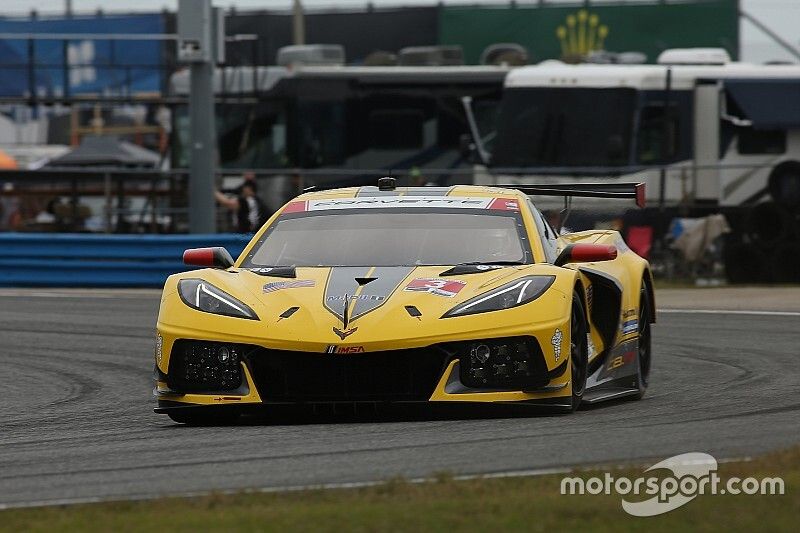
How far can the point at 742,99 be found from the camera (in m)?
24.6

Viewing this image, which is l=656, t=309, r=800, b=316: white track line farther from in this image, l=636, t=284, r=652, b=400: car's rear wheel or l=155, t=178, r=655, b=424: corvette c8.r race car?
l=155, t=178, r=655, b=424: corvette c8.r race car

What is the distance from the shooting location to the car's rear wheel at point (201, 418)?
29.0ft

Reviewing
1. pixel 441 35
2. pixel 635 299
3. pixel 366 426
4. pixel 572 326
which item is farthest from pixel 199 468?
pixel 441 35

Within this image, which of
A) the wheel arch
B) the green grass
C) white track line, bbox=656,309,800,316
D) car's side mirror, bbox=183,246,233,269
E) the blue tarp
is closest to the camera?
the green grass

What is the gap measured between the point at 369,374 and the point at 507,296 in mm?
771

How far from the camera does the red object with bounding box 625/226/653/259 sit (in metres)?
22.4

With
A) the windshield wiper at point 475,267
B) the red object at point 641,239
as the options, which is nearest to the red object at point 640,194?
the windshield wiper at point 475,267

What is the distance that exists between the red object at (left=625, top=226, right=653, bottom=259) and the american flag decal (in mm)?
13562

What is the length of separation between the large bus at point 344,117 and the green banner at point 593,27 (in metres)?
18.2

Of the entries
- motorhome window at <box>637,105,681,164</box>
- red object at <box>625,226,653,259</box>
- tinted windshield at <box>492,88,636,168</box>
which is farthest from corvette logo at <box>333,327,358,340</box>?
motorhome window at <box>637,105,681,164</box>

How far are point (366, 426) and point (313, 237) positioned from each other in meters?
1.79

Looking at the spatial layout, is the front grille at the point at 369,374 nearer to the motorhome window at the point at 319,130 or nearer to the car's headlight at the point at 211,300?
the car's headlight at the point at 211,300

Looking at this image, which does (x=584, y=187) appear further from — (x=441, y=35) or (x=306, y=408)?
(x=441, y=35)

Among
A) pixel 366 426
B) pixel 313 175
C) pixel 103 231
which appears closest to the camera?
pixel 366 426
